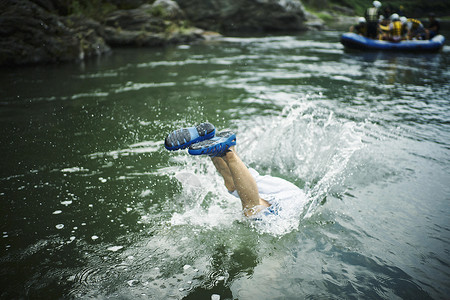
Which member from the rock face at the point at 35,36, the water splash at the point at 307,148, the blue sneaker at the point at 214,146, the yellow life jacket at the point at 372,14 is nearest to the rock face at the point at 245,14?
the yellow life jacket at the point at 372,14

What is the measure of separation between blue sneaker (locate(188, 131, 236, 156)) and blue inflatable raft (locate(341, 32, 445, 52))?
16.0m

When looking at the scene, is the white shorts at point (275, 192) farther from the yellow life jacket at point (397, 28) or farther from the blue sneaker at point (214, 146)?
the yellow life jacket at point (397, 28)

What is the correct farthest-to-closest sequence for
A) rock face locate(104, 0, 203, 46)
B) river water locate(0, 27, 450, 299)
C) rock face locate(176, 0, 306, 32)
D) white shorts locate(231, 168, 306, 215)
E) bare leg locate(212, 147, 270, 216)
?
rock face locate(176, 0, 306, 32) → rock face locate(104, 0, 203, 46) → white shorts locate(231, 168, 306, 215) → bare leg locate(212, 147, 270, 216) → river water locate(0, 27, 450, 299)

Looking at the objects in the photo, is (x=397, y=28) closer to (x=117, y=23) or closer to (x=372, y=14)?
(x=372, y=14)

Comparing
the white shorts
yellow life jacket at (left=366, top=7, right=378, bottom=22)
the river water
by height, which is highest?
yellow life jacket at (left=366, top=7, right=378, bottom=22)

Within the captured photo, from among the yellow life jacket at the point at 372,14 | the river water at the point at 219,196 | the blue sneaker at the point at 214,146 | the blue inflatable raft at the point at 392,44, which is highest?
the yellow life jacket at the point at 372,14

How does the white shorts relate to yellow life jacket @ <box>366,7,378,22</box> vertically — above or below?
below

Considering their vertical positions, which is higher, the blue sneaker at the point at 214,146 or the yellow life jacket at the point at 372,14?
the yellow life jacket at the point at 372,14

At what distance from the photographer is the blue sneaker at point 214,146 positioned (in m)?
3.74

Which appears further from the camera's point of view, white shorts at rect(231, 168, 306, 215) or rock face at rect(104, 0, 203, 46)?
rock face at rect(104, 0, 203, 46)

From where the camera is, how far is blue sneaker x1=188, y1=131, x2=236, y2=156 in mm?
3736

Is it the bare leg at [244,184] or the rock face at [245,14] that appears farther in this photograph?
the rock face at [245,14]

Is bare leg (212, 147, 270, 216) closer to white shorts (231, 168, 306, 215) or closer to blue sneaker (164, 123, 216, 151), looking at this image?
white shorts (231, 168, 306, 215)

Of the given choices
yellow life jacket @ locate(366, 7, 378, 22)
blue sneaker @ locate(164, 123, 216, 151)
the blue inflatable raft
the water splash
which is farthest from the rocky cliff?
blue sneaker @ locate(164, 123, 216, 151)
